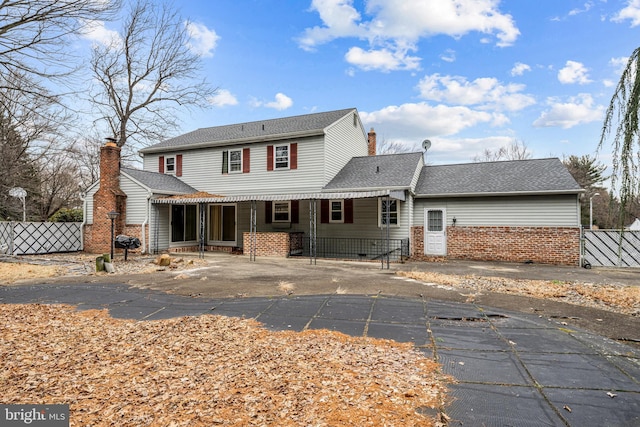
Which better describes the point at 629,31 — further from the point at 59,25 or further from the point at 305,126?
the point at 305,126

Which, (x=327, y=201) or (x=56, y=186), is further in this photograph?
(x=56, y=186)

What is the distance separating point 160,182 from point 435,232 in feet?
41.4

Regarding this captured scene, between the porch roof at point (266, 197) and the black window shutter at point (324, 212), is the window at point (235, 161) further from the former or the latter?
the black window shutter at point (324, 212)

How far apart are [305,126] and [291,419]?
1419 cm

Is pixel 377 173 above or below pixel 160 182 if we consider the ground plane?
above

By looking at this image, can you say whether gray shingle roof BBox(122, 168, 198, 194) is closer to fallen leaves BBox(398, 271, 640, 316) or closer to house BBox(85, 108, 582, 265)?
house BBox(85, 108, 582, 265)

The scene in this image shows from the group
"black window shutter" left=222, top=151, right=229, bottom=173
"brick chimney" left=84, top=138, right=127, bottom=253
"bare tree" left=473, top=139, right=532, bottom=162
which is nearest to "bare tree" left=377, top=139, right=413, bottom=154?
"bare tree" left=473, top=139, right=532, bottom=162

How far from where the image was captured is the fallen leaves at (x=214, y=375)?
8.57 feet

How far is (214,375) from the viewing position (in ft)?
10.8

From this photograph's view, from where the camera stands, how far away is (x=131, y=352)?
3.89 meters

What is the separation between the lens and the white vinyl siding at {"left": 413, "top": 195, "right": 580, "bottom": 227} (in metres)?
11.9

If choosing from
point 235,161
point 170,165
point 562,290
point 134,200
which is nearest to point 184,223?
point 134,200

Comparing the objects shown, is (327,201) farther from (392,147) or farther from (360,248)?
(392,147)

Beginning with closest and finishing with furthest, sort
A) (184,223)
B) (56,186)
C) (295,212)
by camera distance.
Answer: (295,212) < (184,223) < (56,186)
